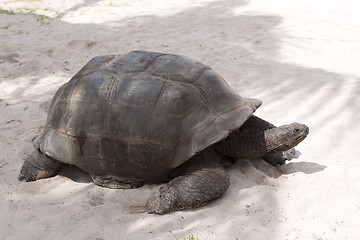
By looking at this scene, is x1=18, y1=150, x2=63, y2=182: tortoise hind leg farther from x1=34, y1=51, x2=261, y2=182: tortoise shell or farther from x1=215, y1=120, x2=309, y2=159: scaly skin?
x1=215, y1=120, x2=309, y2=159: scaly skin

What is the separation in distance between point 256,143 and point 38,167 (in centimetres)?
207

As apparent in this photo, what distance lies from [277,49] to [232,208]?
14.0 ft

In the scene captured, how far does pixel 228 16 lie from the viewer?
27.5 ft

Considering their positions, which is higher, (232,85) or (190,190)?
(190,190)

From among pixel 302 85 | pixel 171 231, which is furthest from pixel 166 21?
pixel 171 231

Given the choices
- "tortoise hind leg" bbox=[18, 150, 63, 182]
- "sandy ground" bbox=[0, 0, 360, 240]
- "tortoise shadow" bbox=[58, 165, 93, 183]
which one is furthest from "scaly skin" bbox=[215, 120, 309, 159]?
"tortoise hind leg" bbox=[18, 150, 63, 182]

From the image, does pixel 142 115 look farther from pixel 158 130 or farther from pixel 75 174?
pixel 75 174

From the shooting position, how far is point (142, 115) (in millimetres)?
2982

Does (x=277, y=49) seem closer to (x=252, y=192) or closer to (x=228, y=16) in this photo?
(x=228, y=16)

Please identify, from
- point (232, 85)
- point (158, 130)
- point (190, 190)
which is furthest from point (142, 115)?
point (232, 85)

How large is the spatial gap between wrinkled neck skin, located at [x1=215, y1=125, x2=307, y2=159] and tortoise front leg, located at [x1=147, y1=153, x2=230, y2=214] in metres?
0.27

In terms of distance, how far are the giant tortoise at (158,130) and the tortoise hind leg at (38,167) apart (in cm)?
9

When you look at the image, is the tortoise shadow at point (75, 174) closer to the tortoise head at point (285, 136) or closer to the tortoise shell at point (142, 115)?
the tortoise shell at point (142, 115)

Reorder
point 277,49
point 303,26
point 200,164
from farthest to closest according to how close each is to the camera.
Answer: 1. point 303,26
2. point 277,49
3. point 200,164
